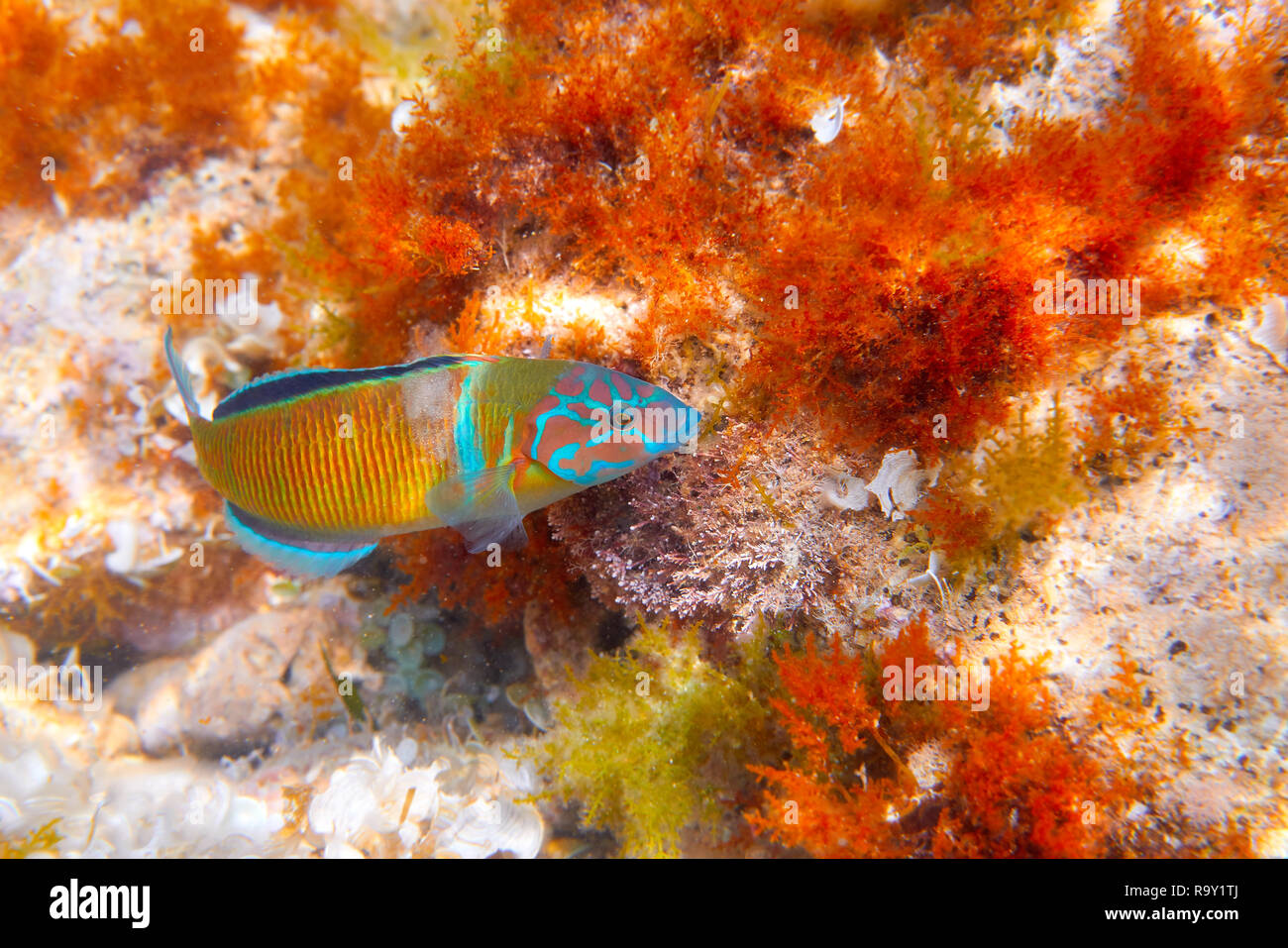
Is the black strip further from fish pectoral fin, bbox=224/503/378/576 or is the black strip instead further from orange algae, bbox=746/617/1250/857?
orange algae, bbox=746/617/1250/857

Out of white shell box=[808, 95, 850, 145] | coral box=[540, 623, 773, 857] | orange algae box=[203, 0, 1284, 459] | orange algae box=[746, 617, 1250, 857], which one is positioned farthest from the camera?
coral box=[540, 623, 773, 857]

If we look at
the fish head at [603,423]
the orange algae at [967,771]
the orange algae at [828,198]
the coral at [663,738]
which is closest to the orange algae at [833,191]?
the orange algae at [828,198]

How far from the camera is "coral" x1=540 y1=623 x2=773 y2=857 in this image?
3.43 metres

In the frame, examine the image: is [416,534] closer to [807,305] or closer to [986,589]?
[807,305]

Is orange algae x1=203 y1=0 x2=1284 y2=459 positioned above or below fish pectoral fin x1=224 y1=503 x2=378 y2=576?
above

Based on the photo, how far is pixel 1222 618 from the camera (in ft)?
8.22

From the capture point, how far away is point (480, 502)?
8.61ft

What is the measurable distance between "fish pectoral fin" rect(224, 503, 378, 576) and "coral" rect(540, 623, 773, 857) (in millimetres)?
1674

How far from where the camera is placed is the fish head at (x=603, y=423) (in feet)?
8.25

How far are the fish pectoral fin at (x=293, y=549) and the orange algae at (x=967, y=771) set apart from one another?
7.66 ft

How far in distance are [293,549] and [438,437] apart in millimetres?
1075

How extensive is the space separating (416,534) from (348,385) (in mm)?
1903

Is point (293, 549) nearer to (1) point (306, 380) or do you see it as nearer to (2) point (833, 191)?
(1) point (306, 380)

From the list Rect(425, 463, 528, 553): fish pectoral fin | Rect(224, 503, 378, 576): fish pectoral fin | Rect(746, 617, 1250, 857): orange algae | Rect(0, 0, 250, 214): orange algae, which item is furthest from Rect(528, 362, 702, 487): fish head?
Rect(0, 0, 250, 214): orange algae
